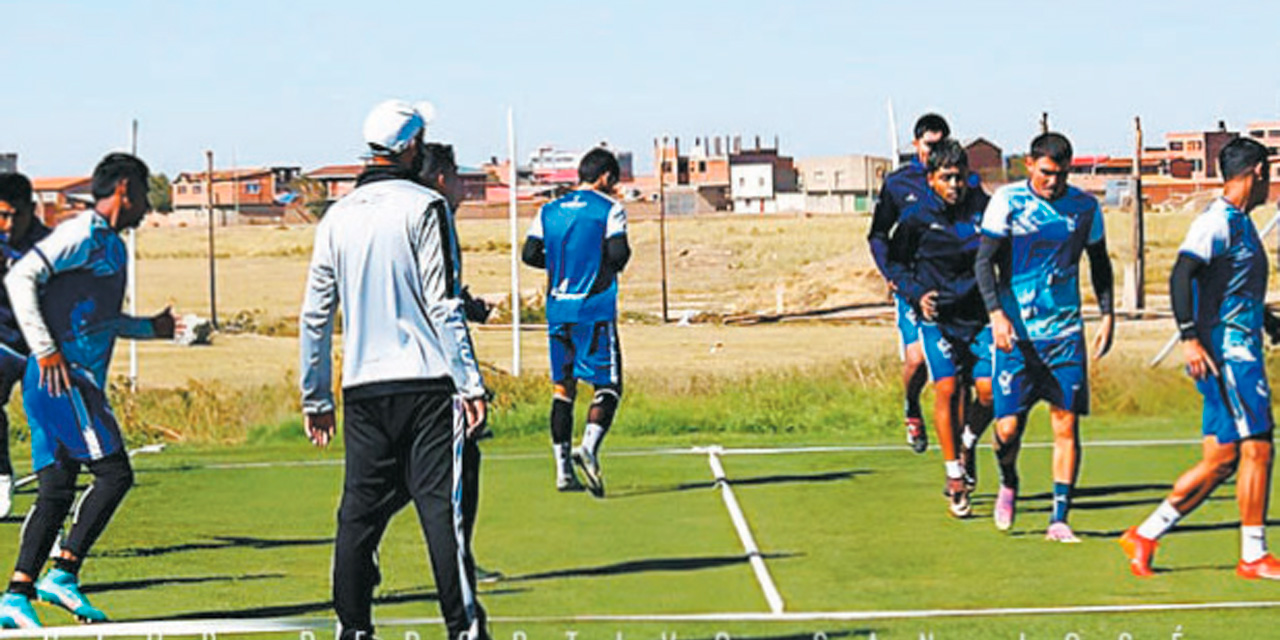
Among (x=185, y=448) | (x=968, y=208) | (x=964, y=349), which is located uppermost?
(x=968, y=208)

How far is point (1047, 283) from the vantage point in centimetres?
1092

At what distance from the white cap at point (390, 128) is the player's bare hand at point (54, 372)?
176cm

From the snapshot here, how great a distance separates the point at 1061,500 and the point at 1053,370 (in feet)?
2.09

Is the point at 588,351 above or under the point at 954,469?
above

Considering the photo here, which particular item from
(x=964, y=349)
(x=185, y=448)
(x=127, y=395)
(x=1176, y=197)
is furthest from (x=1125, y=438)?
(x=1176, y=197)

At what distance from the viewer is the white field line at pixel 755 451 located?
1579 centimetres

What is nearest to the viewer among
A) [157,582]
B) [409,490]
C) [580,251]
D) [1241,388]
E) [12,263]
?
[409,490]

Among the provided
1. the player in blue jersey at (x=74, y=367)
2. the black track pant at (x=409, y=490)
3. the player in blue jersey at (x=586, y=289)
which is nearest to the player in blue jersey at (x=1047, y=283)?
the player in blue jersey at (x=586, y=289)

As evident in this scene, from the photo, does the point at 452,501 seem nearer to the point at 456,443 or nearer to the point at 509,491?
the point at 456,443

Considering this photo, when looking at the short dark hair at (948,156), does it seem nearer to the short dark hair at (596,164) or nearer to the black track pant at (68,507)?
the short dark hair at (596,164)

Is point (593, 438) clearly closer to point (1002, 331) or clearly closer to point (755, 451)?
point (755, 451)

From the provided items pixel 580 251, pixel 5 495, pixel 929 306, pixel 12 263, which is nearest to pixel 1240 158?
pixel 929 306

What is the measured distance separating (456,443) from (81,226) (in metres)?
2.07

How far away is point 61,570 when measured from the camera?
934cm
